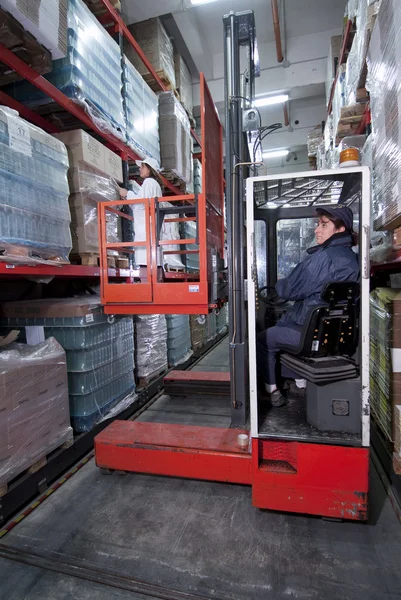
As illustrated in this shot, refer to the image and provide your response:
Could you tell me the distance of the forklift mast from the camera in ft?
11.2

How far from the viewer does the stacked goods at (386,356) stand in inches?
114

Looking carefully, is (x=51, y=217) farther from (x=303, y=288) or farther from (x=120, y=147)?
(x=303, y=288)

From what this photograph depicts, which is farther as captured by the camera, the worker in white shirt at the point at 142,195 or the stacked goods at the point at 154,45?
the stacked goods at the point at 154,45

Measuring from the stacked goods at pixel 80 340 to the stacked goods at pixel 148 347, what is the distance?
45.4 inches

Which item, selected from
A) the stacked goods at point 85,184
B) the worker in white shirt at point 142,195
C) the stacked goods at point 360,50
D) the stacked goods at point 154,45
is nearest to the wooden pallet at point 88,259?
the stacked goods at point 85,184

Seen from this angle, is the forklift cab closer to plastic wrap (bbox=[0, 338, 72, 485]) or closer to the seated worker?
the seated worker

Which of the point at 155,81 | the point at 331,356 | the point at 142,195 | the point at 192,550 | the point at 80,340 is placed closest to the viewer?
the point at 192,550

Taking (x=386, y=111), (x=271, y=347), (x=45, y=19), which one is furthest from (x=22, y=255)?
(x=386, y=111)

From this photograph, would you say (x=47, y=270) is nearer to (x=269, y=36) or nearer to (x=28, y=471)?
(x=28, y=471)

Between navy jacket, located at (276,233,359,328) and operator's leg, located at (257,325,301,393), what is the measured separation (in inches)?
6.6

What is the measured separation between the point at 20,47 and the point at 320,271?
10.7ft

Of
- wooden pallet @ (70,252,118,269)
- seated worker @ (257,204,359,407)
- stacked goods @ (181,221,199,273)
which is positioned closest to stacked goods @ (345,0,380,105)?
seated worker @ (257,204,359,407)

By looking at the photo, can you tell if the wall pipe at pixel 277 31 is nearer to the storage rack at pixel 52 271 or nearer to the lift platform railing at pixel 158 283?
the storage rack at pixel 52 271

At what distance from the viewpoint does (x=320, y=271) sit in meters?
2.65
